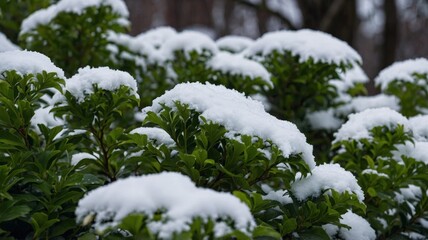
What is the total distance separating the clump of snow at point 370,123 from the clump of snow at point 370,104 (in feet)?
3.69

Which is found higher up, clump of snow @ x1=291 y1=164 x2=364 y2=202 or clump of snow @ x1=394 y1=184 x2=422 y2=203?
clump of snow @ x1=291 y1=164 x2=364 y2=202

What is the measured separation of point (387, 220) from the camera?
2.23 metres

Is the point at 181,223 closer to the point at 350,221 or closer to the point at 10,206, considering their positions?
the point at 10,206

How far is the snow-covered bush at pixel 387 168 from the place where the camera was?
2150 millimetres

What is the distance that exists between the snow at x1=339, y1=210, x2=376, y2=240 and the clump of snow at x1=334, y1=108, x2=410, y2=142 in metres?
0.47

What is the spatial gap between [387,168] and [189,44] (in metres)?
1.53

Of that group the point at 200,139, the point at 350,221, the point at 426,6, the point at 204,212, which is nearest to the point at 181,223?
the point at 204,212

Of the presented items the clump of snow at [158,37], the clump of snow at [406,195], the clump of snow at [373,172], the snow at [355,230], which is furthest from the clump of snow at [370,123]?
the clump of snow at [158,37]

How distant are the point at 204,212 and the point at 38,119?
1.33 meters

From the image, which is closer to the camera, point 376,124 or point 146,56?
point 376,124

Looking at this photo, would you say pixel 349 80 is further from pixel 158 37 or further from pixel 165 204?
pixel 165 204

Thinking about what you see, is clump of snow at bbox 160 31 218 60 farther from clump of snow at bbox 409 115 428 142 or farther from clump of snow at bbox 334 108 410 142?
clump of snow at bbox 409 115 428 142

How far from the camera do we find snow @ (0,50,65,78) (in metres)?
1.74

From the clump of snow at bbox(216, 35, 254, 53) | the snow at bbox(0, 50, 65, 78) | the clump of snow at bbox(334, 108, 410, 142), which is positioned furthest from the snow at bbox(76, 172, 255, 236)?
the clump of snow at bbox(216, 35, 254, 53)
